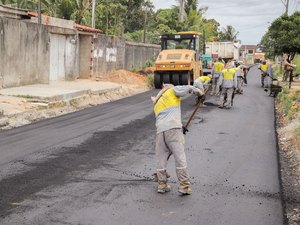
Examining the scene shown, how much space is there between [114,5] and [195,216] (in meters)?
37.9

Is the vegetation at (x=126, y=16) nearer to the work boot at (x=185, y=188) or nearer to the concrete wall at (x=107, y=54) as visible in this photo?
the concrete wall at (x=107, y=54)

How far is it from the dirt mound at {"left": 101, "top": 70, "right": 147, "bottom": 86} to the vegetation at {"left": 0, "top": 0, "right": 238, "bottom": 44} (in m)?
5.84

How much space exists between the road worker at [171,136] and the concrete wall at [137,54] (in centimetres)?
2532

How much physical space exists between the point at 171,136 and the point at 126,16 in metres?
43.0

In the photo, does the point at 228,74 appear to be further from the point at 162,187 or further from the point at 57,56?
the point at 162,187

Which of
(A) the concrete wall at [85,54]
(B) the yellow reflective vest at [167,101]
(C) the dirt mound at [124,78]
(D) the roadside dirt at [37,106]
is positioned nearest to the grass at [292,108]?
(D) the roadside dirt at [37,106]

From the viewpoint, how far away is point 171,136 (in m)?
6.50

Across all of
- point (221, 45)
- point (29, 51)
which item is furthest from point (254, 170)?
point (221, 45)

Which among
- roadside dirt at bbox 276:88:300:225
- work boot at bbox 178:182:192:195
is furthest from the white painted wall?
work boot at bbox 178:182:192:195

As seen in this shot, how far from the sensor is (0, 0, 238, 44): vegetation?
32.6 meters

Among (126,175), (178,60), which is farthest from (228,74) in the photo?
(126,175)

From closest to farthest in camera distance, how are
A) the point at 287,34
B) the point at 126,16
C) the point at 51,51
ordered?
the point at 51,51 < the point at 287,34 < the point at 126,16

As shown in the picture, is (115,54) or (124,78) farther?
(115,54)

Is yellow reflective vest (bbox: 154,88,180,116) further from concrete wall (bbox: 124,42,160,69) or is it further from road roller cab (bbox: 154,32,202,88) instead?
concrete wall (bbox: 124,42,160,69)
